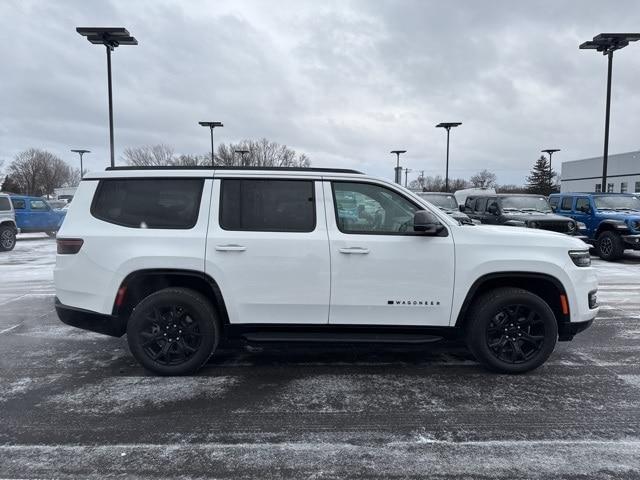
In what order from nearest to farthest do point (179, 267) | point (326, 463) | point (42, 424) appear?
point (326, 463) < point (42, 424) < point (179, 267)

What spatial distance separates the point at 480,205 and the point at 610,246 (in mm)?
3824

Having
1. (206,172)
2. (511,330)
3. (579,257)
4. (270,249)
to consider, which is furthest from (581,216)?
(206,172)

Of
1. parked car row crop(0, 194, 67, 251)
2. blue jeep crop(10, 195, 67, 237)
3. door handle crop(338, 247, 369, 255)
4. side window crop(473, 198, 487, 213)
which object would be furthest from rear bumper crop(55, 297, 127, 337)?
blue jeep crop(10, 195, 67, 237)

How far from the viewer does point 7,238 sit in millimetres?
15812

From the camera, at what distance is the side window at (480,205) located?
1465 cm

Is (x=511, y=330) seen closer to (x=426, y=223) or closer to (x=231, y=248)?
(x=426, y=223)

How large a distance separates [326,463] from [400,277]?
1803 mm

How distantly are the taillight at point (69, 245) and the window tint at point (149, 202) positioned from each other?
0.29 metres

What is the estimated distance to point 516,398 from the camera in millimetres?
3936

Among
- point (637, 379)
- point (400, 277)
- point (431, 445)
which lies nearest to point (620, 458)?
point (431, 445)

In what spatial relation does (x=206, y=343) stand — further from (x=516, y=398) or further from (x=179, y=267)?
(x=516, y=398)

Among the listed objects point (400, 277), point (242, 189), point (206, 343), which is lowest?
point (206, 343)

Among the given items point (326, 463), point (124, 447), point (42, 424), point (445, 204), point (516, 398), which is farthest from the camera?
point (445, 204)

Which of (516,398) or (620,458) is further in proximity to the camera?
(516,398)
